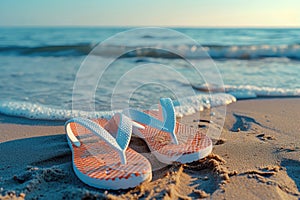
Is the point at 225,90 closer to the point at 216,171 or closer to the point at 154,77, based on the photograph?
the point at 154,77

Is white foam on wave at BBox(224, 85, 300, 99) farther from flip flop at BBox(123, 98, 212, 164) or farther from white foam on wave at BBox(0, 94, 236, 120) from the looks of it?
flip flop at BBox(123, 98, 212, 164)

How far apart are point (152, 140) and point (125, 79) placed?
10.6ft

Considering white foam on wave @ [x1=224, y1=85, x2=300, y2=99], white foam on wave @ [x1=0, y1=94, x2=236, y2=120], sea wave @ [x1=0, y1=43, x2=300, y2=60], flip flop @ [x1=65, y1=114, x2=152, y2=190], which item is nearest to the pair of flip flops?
flip flop @ [x1=65, y1=114, x2=152, y2=190]

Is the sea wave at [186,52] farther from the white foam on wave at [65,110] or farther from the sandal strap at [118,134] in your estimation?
the sandal strap at [118,134]

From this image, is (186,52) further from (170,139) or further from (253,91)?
(170,139)

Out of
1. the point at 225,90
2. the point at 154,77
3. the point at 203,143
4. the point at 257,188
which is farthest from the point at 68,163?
the point at 154,77

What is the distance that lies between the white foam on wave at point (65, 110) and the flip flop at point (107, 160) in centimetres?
106

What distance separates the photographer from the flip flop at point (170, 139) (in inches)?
85.9

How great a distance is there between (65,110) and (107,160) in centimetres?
178

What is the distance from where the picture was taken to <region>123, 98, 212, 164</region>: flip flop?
218cm

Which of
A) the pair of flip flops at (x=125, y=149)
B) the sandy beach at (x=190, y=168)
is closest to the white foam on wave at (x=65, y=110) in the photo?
the sandy beach at (x=190, y=168)

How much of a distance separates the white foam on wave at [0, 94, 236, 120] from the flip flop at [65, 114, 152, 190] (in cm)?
106

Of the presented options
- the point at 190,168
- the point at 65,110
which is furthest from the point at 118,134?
the point at 65,110

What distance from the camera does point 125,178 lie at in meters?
1.83
